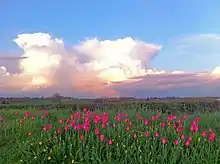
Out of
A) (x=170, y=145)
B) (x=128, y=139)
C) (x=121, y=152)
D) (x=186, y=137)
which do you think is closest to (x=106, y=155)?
(x=121, y=152)

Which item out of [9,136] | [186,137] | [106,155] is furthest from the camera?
[9,136]

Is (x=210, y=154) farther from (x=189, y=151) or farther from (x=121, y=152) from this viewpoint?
(x=121, y=152)

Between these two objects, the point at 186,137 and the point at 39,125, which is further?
the point at 39,125

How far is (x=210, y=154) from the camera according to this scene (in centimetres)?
762

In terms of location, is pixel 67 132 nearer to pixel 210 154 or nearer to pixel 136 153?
pixel 136 153

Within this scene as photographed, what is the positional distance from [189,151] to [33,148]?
10.6 ft

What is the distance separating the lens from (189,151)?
25.9 ft

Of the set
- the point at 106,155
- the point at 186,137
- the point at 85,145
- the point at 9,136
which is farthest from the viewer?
the point at 9,136

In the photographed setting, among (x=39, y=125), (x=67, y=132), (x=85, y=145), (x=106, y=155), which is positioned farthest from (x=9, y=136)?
(x=106, y=155)

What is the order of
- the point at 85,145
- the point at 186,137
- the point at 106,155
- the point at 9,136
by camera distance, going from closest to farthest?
1. the point at 106,155
2. the point at 85,145
3. the point at 186,137
4. the point at 9,136

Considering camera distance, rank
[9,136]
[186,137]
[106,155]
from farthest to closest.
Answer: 1. [9,136]
2. [186,137]
3. [106,155]

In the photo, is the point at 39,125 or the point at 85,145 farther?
the point at 39,125

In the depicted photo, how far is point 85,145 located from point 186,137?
2.26 m

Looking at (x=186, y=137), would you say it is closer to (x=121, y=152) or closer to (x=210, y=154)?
(x=210, y=154)
